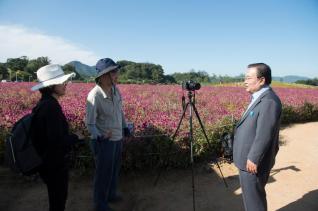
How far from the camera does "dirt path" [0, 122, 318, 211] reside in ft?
14.1

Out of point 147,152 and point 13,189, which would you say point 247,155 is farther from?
point 13,189

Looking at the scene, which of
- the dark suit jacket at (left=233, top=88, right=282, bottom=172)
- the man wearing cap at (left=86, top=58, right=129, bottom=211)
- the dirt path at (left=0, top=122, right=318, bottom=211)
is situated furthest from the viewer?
the dirt path at (left=0, top=122, right=318, bottom=211)

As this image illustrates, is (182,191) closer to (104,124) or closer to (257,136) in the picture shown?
(104,124)

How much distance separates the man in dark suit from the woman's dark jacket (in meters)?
1.70

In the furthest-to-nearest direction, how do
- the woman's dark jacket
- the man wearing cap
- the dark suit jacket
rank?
the man wearing cap < the dark suit jacket < the woman's dark jacket

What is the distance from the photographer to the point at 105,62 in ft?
11.7

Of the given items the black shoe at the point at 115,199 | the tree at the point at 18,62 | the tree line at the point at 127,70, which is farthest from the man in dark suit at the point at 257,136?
the tree at the point at 18,62

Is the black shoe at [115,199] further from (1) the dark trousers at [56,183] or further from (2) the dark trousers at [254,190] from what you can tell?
(2) the dark trousers at [254,190]

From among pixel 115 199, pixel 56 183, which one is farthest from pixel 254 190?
pixel 115 199

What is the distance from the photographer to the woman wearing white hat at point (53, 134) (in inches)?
105

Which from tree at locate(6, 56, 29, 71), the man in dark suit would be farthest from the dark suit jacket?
tree at locate(6, 56, 29, 71)

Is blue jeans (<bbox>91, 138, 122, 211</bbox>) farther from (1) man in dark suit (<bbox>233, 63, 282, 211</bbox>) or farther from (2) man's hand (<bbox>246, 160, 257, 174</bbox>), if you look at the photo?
(2) man's hand (<bbox>246, 160, 257, 174</bbox>)

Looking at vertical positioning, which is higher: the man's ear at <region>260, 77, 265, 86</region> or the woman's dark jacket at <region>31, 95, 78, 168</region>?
the man's ear at <region>260, 77, 265, 86</region>

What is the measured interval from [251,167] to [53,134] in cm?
185
